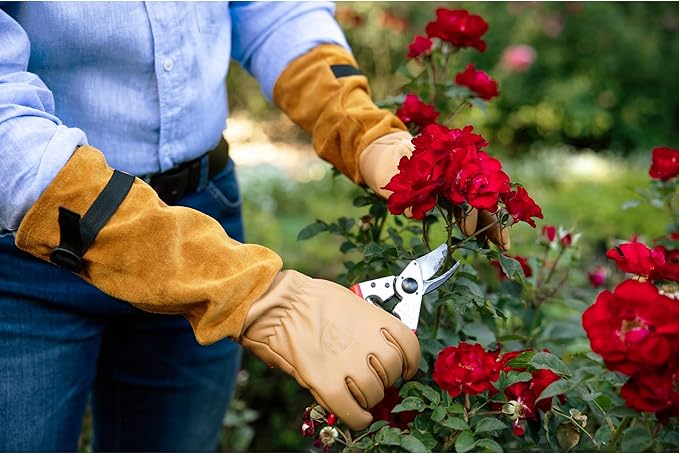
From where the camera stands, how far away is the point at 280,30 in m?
1.60

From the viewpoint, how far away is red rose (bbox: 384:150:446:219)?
1121 mm

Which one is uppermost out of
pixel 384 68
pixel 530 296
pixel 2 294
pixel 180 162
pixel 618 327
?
pixel 618 327

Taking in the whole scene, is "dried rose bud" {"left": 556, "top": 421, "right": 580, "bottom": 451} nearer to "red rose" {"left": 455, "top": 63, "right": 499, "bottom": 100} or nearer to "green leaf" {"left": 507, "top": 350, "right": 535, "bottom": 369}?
"green leaf" {"left": 507, "top": 350, "right": 535, "bottom": 369}

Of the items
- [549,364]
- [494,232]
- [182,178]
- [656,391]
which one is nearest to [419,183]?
[494,232]

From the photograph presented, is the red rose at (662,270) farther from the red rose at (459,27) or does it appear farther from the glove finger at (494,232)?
the red rose at (459,27)

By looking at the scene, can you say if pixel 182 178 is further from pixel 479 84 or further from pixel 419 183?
pixel 479 84

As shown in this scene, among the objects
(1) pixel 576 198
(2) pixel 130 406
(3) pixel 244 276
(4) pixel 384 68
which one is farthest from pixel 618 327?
(4) pixel 384 68

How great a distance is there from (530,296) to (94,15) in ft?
3.47

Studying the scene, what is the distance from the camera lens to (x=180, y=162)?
1463mm

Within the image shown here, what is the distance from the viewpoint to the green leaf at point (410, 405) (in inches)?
43.6

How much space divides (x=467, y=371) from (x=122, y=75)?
758 mm

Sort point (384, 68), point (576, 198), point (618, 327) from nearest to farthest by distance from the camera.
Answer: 1. point (618, 327)
2. point (576, 198)
3. point (384, 68)

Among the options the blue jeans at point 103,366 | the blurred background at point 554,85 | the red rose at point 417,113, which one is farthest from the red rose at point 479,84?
the blurred background at point 554,85

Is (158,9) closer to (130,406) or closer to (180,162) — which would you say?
(180,162)
